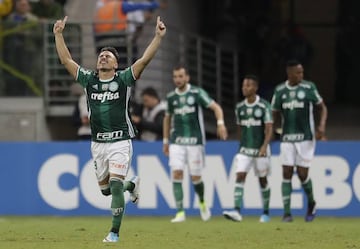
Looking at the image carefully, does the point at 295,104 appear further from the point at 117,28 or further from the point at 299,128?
the point at 117,28

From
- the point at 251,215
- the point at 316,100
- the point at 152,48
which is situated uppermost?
the point at 152,48

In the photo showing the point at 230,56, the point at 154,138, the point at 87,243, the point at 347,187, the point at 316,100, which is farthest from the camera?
the point at 230,56

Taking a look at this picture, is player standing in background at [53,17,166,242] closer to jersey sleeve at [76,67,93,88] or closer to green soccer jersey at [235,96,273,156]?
jersey sleeve at [76,67,93,88]

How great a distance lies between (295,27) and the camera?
91.4ft

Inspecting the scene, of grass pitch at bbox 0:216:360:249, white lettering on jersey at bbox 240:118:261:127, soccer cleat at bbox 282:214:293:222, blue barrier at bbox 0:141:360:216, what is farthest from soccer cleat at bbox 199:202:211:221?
blue barrier at bbox 0:141:360:216

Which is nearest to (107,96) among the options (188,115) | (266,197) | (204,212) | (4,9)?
(188,115)

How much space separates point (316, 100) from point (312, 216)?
181 cm

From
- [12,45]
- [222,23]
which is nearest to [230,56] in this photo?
[222,23]

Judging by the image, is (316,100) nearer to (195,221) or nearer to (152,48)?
(195,221)

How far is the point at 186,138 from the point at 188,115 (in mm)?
371

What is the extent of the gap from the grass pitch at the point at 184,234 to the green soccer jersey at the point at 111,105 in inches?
49.0

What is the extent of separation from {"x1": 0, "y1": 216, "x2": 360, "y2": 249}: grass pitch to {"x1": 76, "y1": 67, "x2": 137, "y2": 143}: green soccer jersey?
4.08ft

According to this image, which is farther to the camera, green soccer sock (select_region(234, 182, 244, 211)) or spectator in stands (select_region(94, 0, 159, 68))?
spectator in stands (select_region(94, 0, 159, 68))

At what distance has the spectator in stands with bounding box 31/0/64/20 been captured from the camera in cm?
2411
